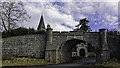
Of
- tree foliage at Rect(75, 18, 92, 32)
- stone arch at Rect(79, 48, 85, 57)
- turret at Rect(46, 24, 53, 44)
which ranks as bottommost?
stone arch at Rect(79, 48, 85, 57)

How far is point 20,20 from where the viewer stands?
2153 cm

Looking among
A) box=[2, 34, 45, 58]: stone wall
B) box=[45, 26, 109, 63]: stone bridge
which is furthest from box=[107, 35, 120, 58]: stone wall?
box=[2, 34, 45, 58]: stone wall

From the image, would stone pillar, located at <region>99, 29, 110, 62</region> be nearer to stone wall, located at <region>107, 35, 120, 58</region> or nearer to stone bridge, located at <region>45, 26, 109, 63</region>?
stone bridge, located at <region>45, 26, 109, 63</region>

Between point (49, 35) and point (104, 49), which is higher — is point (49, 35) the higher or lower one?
the higher one

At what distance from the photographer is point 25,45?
14656mm

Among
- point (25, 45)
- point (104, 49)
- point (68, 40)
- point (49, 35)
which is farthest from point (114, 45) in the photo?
point (25, 45)

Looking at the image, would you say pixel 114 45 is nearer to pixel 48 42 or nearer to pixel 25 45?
pixel 48 42

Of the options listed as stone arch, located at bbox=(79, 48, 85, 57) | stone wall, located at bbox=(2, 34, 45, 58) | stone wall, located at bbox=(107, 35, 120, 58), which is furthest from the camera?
stone arch, located at bbox=(79, 48, 85, 57)

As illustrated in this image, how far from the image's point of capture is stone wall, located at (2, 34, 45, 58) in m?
14.5

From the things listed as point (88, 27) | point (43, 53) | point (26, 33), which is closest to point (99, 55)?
point (43, 53)

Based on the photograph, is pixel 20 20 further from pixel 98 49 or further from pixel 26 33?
pixel 98 49

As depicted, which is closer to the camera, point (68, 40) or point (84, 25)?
point (68, 40)

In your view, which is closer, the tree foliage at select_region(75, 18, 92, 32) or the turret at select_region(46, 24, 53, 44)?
the turret at select_region(46, 24, 53, 44)

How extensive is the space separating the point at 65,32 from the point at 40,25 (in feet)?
85.1
